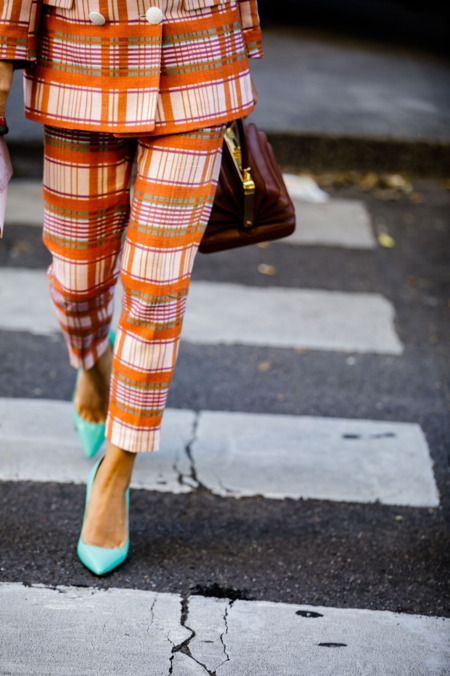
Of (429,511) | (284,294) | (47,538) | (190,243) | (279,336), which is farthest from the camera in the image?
(284,294)

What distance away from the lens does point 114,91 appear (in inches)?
87.4

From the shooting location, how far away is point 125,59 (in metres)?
2.20

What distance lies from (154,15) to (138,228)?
0.48 metres

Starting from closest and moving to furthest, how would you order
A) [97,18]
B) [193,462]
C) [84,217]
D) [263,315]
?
[97,18] → [84,217] → [193,462] → [263,315]

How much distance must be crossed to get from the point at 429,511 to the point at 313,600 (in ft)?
1.94

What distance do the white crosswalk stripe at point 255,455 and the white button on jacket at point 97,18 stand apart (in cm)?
135

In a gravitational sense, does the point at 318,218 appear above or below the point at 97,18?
below

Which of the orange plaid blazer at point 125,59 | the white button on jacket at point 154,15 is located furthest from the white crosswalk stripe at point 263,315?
the white button on jacket at point 154,15

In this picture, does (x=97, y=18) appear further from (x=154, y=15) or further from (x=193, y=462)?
(x=193, y=462)

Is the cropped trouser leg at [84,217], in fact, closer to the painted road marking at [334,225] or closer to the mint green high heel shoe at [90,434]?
the mint green high heel shoe at [90,434]

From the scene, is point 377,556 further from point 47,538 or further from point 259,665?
point 47,538

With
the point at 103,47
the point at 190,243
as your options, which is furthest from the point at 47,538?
the point at 103,47

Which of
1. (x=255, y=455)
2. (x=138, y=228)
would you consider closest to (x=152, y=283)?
(x=138, y=228)

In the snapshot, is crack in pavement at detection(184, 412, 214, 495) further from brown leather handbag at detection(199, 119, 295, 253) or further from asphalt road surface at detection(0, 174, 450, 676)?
brown leather handbag at detection(199, 119, 295, 253)
